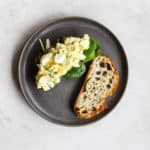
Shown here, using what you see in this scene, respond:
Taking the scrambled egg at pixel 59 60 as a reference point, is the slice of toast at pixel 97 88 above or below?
below

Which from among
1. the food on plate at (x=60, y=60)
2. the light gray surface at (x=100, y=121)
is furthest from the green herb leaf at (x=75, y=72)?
the light gray surface at (x=100, y=121)

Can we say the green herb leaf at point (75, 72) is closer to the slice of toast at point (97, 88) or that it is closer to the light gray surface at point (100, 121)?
the slice of toast at point (97, 88)

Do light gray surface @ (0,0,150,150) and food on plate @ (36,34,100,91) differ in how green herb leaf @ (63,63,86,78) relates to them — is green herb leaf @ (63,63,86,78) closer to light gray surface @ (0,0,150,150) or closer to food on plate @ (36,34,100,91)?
food on plate @ (36,34,100,91)

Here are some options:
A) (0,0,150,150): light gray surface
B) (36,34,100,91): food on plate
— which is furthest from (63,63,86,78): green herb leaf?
(0,0,150,150): light gray surface

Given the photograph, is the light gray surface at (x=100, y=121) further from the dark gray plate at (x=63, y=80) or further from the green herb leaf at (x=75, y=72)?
the green herb leaf at (x=75, y=72)
